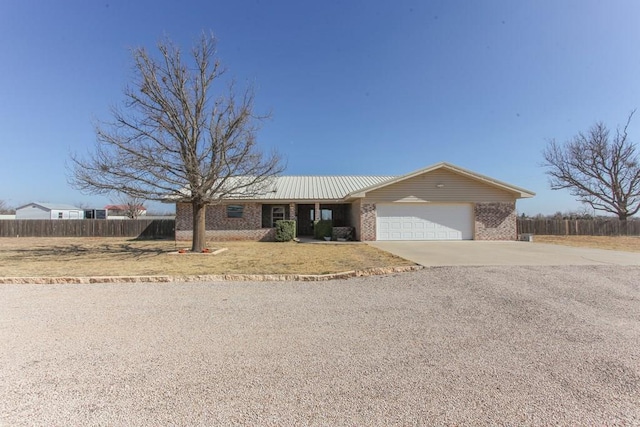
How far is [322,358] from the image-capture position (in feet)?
10.8

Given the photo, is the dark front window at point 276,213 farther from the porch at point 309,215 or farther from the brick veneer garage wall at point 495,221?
the brick veneer garage wall at point 495,221

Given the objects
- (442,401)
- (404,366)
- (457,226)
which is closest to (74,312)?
(404,366)

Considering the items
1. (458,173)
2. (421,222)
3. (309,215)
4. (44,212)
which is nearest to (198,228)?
(309,215)

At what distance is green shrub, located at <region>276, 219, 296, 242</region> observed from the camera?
61.5 ft

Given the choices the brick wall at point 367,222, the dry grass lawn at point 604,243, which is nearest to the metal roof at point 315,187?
the brick wall at point 367,222

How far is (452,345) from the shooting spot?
3627 mm

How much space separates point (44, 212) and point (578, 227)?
6097 centimetres

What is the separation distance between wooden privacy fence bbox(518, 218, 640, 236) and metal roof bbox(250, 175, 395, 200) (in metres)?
11.8

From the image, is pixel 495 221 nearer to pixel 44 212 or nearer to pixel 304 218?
pixel 304 218

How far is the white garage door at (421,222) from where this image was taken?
17891 millimetres

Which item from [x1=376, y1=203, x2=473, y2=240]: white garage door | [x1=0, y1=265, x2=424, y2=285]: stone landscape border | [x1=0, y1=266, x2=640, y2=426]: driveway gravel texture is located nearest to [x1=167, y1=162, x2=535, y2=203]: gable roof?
[x1=376, y1=203, x2=473, y2=240]: white garage door

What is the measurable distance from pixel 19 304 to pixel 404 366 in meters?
6.30

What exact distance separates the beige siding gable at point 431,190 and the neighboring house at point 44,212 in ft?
147

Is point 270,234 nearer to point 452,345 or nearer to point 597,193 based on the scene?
point 452,345
